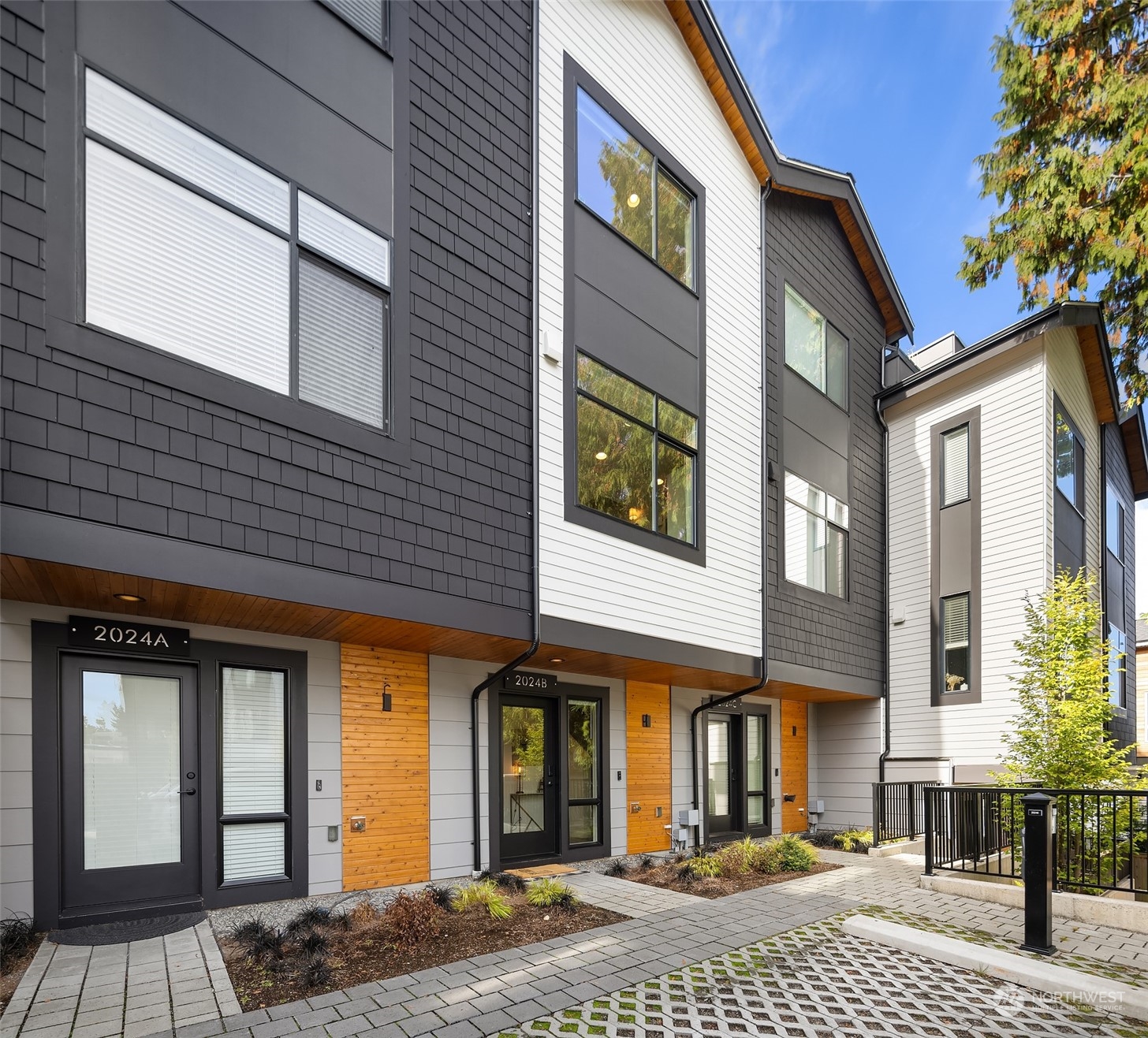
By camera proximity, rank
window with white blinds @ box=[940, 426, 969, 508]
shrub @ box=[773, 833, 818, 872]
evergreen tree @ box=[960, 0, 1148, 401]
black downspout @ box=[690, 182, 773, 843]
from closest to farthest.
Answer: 1. shrub @ box=[773, 833, 818, 872]
2. evergreen tree @ box=[960, 0, 1148, 401]
3. black downspout @ box=[690, 182, 773, 843]
4. window with white blinds @ box=[940, 426, 969, 508]

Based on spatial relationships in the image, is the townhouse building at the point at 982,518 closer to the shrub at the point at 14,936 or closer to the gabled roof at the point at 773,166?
the gabled roof at the point at 773,166

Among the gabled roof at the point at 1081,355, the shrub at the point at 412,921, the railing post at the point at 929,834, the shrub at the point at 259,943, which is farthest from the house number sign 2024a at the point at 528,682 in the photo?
the gabled roof at the point at 1081,355

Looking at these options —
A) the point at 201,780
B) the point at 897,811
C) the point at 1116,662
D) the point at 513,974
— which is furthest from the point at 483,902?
the point at 1116,662

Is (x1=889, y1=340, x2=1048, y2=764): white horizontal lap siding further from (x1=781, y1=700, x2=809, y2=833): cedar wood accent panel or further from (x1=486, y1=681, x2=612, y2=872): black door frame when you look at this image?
(x1=486, y1=681, x2=612, y2=872): black door frame

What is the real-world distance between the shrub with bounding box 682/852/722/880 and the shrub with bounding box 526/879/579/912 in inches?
76.7

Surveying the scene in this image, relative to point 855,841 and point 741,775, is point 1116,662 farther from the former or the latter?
point 741,775

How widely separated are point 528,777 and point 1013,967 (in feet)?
17.3

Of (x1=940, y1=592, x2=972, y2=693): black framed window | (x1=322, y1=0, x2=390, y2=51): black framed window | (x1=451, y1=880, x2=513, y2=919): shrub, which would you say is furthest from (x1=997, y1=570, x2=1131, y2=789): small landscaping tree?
(x1=322, y1=0, x2=390, y2=51): black framed window

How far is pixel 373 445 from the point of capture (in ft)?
20.4

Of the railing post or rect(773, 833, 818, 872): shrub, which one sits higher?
the railing post

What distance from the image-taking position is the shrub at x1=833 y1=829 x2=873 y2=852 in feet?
36.1

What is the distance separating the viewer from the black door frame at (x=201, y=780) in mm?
5387

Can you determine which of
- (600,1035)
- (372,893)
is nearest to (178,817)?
(372,893)

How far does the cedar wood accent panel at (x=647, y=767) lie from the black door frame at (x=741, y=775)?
851mm
